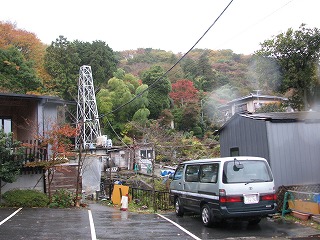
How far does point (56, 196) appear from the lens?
46.8ft

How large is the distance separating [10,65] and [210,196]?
2745 cm

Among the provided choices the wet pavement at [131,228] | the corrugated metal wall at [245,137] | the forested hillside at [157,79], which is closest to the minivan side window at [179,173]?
the wet pavement at [131,228]

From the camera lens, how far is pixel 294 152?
454 inches

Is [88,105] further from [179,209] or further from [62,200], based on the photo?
[179,209]

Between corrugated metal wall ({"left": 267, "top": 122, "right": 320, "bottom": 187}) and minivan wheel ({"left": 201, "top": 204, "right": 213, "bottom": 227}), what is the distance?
10.8 ft

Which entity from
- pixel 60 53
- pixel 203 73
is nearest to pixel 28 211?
pixel 60 53

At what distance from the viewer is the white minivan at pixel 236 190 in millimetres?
8383

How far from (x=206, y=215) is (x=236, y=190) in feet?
4.27

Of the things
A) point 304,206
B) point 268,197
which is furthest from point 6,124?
point 304,206

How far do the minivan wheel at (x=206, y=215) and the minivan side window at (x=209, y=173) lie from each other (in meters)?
0.75

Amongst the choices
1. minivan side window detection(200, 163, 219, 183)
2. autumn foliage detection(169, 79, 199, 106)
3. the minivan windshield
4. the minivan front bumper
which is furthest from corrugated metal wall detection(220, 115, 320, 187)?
autumn foliage detection(169, 79, 199, 106)

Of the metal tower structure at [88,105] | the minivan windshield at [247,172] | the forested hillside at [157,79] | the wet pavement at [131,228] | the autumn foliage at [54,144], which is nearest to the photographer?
the wet pavement at [131,228]

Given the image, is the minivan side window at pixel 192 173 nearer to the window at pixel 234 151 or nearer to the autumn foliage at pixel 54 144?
the window at pixel 234 151

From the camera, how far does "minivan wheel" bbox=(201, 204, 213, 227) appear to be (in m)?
8.89
